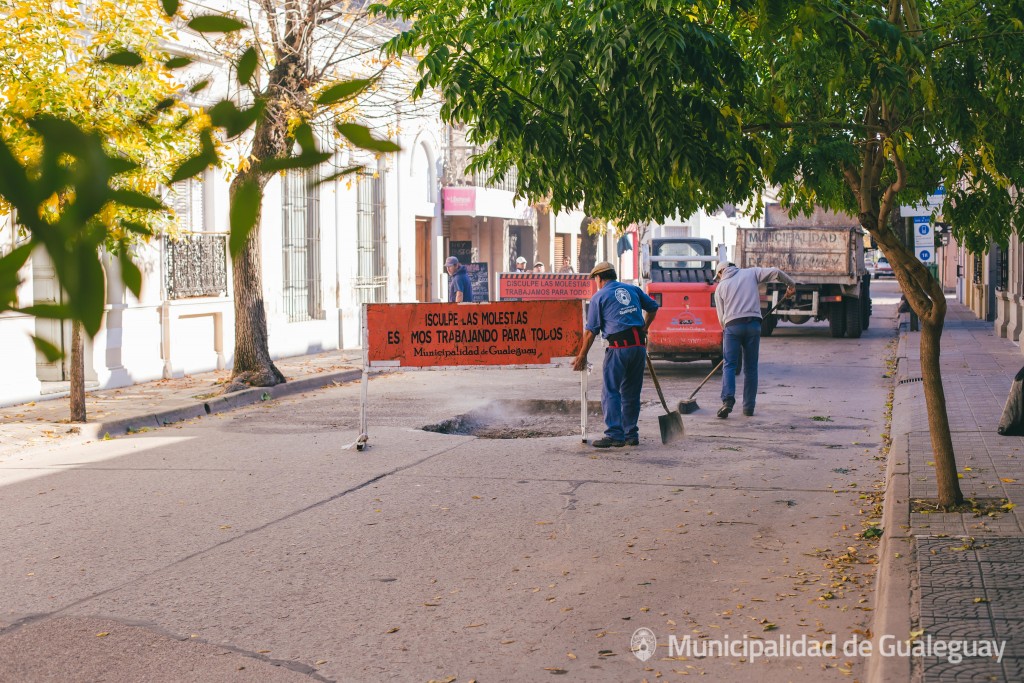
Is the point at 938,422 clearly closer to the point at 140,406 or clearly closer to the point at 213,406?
the point at 213,406

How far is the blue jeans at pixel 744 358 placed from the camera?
1285cm

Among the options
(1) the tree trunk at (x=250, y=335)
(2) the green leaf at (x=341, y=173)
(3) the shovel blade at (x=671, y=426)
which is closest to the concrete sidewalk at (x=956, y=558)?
(3) the shovel blade at (x=671, y=426)

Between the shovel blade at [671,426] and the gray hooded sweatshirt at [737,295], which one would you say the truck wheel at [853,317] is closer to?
the gray hooded sweatshirt at [737,295]

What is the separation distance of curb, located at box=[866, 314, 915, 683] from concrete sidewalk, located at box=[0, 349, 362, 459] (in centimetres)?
764

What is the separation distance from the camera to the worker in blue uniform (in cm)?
1073

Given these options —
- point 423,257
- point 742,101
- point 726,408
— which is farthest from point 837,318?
point 742,101

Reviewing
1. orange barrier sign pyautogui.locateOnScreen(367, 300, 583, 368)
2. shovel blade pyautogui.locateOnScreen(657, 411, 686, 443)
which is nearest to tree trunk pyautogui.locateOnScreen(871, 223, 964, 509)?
shovel blade pyautogui.locateOnScreen(657, 411, 686, 443)

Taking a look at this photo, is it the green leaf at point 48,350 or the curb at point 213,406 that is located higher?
the green leaf at point 48,350

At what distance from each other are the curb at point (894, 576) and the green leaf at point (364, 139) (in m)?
3.41

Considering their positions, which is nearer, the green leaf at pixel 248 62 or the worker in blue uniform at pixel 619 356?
the green leaf at pixel 248 62

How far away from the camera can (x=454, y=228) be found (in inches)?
1316

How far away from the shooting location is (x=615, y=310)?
10.9 m

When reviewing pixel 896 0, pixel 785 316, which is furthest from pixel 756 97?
pixel 785 316

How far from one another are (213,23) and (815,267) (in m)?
24.8
